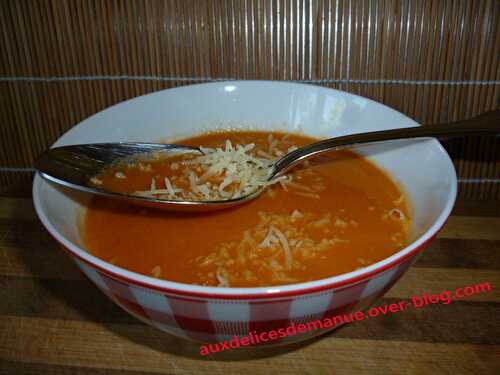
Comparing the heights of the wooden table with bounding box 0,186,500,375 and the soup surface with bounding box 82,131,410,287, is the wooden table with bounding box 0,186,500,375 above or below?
below

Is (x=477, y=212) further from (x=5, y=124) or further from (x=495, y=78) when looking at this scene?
(x=5, y=124)

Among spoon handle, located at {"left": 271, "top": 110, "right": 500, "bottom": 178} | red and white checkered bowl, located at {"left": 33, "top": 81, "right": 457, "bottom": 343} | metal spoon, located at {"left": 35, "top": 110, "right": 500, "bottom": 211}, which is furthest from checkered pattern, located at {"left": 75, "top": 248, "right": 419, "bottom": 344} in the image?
spoon handle, located at {"left": 271, "top": 110, "right": 500, "bottom": 178}

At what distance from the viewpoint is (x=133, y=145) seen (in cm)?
131

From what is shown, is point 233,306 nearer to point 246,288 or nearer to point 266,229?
point 246,288

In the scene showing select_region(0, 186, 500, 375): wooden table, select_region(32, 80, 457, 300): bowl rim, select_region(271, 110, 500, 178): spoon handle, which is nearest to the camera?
select_region(32, 80, 457, 300): bowl rim

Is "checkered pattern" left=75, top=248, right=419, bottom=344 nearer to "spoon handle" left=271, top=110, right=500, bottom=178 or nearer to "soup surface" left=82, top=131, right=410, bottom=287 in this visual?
"soup surface" left=82, top=131, right=410, bottom=287

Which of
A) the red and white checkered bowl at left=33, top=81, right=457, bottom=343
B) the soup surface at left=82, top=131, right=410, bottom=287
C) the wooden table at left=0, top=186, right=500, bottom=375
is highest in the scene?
the red and white checkered bowl at left=33, top=81, right=457, bottom=343

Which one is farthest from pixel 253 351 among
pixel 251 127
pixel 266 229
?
pixel 251 127

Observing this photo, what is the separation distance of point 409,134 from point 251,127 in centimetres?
53

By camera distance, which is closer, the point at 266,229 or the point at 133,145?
the point at 266,229

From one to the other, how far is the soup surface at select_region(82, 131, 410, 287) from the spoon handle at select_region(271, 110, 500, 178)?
61 millimetres

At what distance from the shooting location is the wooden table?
1021 mm

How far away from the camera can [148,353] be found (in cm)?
→ 105

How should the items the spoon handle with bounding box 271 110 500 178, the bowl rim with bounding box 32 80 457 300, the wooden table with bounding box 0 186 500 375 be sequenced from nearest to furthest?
the bowl rim with bounding box 32 80 457 300, the wooden table with bounding box 0 186 500 375, the spoon handle with bounding box 271 110 500 178
